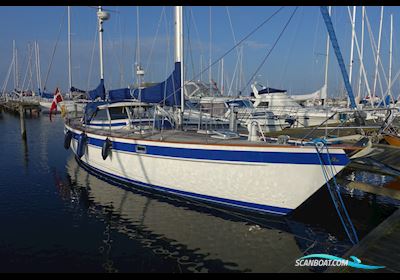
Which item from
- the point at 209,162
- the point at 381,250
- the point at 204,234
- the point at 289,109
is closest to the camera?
the point at 381,250

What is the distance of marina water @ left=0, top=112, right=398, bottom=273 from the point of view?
7098 mm

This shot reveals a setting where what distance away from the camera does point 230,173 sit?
915cm

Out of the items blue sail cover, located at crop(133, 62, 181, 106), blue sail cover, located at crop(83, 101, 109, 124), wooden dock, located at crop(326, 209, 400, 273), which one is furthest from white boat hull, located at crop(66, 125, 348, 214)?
blue sail cover, located at crop(83, 101, 109, 124)

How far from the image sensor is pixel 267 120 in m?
22.3

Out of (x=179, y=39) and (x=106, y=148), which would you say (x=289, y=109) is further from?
(x=106, y=148)

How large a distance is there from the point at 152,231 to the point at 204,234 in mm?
1370

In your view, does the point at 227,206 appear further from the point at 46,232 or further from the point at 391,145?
the point at 391,145

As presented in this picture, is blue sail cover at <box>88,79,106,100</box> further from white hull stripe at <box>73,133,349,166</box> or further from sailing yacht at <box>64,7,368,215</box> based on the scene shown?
white hull stripe at <box>73,133,349,166</box>

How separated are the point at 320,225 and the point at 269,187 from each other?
70.9 inches

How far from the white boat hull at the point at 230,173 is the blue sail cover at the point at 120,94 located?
3.56m

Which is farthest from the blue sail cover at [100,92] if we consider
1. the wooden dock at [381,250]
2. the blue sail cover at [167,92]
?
the wooden dock at [381,250]

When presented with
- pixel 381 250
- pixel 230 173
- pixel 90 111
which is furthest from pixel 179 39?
pixel 381 250

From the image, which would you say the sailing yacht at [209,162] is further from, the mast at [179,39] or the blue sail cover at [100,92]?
the blue sail cover at [100,92]

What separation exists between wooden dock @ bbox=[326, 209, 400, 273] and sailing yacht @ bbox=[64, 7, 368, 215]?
1914 millimetres
